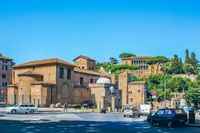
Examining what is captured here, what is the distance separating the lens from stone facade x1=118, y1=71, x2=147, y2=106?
97938 mm

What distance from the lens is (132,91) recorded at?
99312mm

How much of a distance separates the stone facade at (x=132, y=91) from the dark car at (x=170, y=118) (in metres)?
69.8

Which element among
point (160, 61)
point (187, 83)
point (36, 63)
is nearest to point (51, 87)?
point (36, 63)

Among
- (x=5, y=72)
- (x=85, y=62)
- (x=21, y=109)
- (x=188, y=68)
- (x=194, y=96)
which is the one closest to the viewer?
(x=21, y=109)

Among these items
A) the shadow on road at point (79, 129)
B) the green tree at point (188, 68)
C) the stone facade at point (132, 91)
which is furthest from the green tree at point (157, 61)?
the shadow on road at point (79, 129)

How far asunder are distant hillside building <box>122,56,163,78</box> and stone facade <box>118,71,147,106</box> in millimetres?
52377

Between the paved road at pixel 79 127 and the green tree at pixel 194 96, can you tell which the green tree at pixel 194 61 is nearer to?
the green tree at pixel 194 96

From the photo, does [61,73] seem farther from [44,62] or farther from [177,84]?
[177,84]

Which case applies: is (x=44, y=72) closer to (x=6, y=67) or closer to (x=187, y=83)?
(x=6, y=67)

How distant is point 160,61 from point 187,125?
12683 centimetres

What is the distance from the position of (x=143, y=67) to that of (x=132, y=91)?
58244 millimetres

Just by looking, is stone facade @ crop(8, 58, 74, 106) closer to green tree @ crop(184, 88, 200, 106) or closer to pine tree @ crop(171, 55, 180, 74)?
green tree @ crop(184, 88, 200, 106)

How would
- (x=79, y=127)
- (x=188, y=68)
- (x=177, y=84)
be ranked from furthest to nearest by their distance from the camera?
(x=188, y=68), (x=177, y=84), (x=79, y=127)

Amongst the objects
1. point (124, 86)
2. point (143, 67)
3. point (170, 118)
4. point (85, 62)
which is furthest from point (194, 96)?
point (143, 67)
